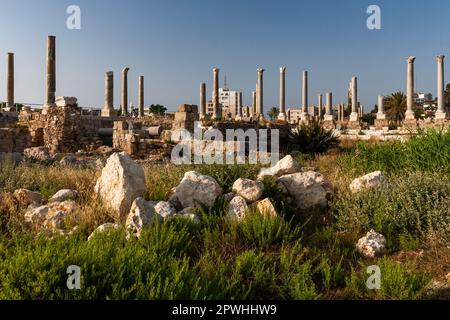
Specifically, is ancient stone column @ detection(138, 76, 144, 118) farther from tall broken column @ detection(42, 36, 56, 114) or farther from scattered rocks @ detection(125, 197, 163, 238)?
scattered rocks @ detection(125, 197, 163, 238)

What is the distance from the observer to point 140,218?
4.64 m

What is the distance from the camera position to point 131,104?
61188 mm

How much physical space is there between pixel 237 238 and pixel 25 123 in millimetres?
22794

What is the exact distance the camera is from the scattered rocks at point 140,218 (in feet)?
14.8

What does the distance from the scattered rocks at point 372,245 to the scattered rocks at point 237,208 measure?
1350 mm

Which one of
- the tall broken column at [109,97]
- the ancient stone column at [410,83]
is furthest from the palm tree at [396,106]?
the tall broken column at [109,97]

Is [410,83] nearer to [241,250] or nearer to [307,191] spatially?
[307,191]

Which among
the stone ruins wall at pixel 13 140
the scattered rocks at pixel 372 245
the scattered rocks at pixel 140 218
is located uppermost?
the stone ruins wall at pixel 13 140

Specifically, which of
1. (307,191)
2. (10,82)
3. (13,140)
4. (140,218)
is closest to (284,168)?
(307,191)

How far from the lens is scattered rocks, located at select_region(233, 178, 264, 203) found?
5.49m

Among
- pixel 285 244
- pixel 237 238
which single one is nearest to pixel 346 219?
pixel 285 244

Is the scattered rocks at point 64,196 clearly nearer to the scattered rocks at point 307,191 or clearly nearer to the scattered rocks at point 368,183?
the scattered rocks at point 307,191
